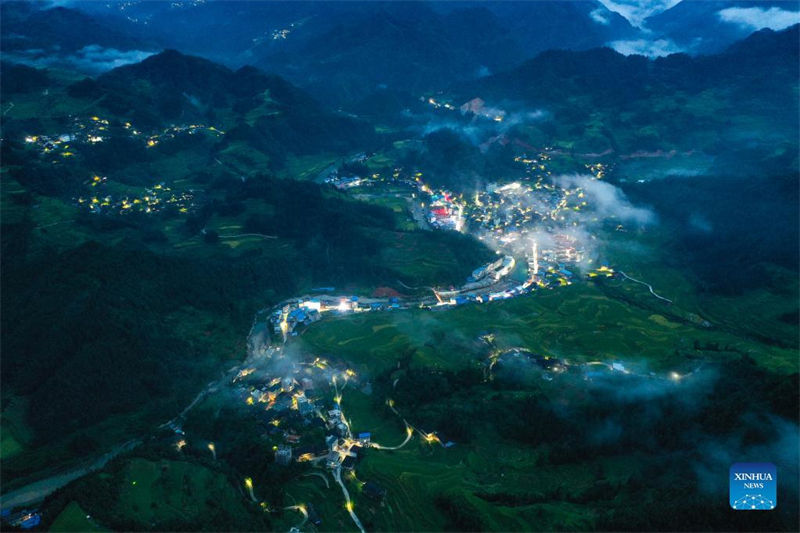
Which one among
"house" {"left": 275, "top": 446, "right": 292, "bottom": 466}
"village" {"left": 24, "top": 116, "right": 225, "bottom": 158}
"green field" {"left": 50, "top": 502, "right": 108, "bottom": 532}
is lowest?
"house" {"left": 275, "top": 446, "right": 292, "bottom": 466}

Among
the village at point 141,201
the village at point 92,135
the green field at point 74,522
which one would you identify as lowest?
the green field at point 74,522

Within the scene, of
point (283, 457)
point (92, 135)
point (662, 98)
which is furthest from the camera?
point (662, 98)

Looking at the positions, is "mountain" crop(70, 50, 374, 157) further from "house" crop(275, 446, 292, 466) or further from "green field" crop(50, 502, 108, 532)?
"green field" crop(50, 502, 108, 532)

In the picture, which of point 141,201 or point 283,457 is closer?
point 283,457

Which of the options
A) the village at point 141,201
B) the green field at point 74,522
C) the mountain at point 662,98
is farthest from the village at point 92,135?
the green field at point 74,522

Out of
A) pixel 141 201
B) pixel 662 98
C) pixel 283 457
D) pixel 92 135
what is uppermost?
pixel 92 135

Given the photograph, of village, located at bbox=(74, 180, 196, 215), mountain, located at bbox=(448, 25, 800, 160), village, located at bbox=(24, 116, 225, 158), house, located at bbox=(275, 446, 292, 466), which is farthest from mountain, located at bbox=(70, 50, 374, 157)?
house, located at bbox=(275, 446, 292, 466)

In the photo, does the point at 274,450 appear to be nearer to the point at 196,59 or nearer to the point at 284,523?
the point at 284,523

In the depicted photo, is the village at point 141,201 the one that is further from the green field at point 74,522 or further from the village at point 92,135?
the green field at point 74,522

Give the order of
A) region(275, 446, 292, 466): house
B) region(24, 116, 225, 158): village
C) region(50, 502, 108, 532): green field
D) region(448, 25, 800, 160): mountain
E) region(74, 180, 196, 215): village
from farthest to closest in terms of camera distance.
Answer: region(448, 25, 800, 160): mountain
region(24, 116, 225, 158): village
region(74, 180, 196, 215): village
region(275, 446, 292, 466): house
region(50, 502, 108, 532): green field

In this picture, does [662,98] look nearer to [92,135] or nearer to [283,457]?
[92,135]

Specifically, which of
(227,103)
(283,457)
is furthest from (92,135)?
(283,457)

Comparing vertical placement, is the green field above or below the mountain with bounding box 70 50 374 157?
below
